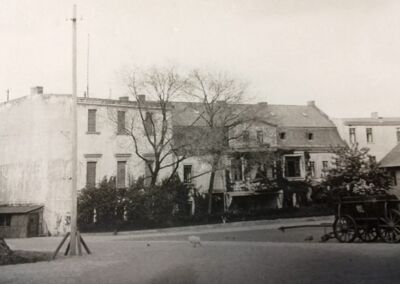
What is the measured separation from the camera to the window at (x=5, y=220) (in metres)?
33.7

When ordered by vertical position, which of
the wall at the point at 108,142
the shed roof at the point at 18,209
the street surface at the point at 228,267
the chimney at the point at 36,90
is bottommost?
the street surface at the point at 228,267

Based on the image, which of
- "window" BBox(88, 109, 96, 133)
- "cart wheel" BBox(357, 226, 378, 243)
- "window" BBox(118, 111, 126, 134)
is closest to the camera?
"cart wheel" BBox(357, 226, 378, 243)

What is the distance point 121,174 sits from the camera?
38.0m

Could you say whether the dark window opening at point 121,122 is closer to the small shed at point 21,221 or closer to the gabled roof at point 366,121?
the small shed at point 21,221

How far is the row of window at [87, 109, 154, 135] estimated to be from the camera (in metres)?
37.0

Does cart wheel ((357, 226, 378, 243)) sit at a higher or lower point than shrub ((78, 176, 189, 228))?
lower

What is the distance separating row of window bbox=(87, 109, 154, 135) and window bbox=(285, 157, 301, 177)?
15.0 meters

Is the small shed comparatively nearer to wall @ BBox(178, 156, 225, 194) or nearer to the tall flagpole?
wall @ BBox(178, 156, 225, 194)

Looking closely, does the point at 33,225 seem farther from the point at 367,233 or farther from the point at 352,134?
the point at 352,134

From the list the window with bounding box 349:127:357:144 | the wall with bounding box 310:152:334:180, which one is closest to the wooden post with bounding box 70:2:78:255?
the wall with bounding box 310:152:334:180

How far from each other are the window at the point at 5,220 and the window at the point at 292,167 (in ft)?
83.2

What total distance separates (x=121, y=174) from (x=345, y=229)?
2291cm

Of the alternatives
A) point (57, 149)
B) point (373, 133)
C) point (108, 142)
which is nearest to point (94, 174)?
point (108, 142)

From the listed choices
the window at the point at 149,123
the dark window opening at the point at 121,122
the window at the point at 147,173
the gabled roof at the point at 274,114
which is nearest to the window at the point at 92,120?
the dark window opening at the point at 121,122
